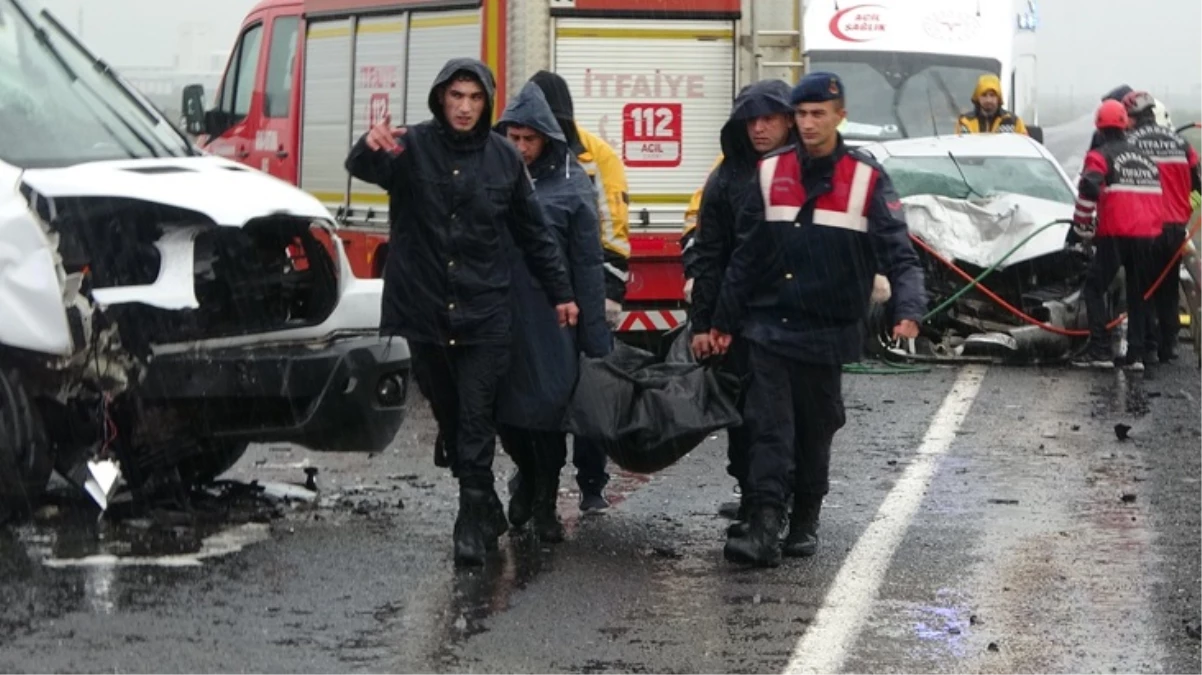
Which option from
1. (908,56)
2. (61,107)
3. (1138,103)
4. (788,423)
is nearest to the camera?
(788,423)

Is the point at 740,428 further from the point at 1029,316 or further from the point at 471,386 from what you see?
the point at 1029,316

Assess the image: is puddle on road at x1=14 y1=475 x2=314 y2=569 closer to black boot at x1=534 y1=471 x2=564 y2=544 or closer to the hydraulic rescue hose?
black boot at x1=534 y1=471 x2=564 y2=544

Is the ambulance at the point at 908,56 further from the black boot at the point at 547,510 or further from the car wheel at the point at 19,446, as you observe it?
the car wheel at the point at 19,446

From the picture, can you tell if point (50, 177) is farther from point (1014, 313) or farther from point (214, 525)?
point (1014, 313)

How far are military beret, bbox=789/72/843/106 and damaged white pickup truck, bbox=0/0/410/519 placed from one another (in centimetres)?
182

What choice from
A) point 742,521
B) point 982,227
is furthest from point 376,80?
point 742,521

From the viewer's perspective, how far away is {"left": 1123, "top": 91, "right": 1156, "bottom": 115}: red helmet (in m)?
15.3

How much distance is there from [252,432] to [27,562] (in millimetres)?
1102

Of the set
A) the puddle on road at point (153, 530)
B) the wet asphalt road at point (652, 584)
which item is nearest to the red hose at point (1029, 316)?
the wet asphalt road at point (652, 584)

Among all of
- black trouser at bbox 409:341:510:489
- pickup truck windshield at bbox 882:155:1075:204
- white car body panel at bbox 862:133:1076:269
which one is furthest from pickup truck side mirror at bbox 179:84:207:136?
black trouser at bbox 409:341:510:489

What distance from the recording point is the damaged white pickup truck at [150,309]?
7844 mm

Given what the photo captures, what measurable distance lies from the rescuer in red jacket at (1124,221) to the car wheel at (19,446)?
862 centimetres

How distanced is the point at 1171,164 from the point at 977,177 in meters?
1.70

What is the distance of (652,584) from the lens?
7.50 m
